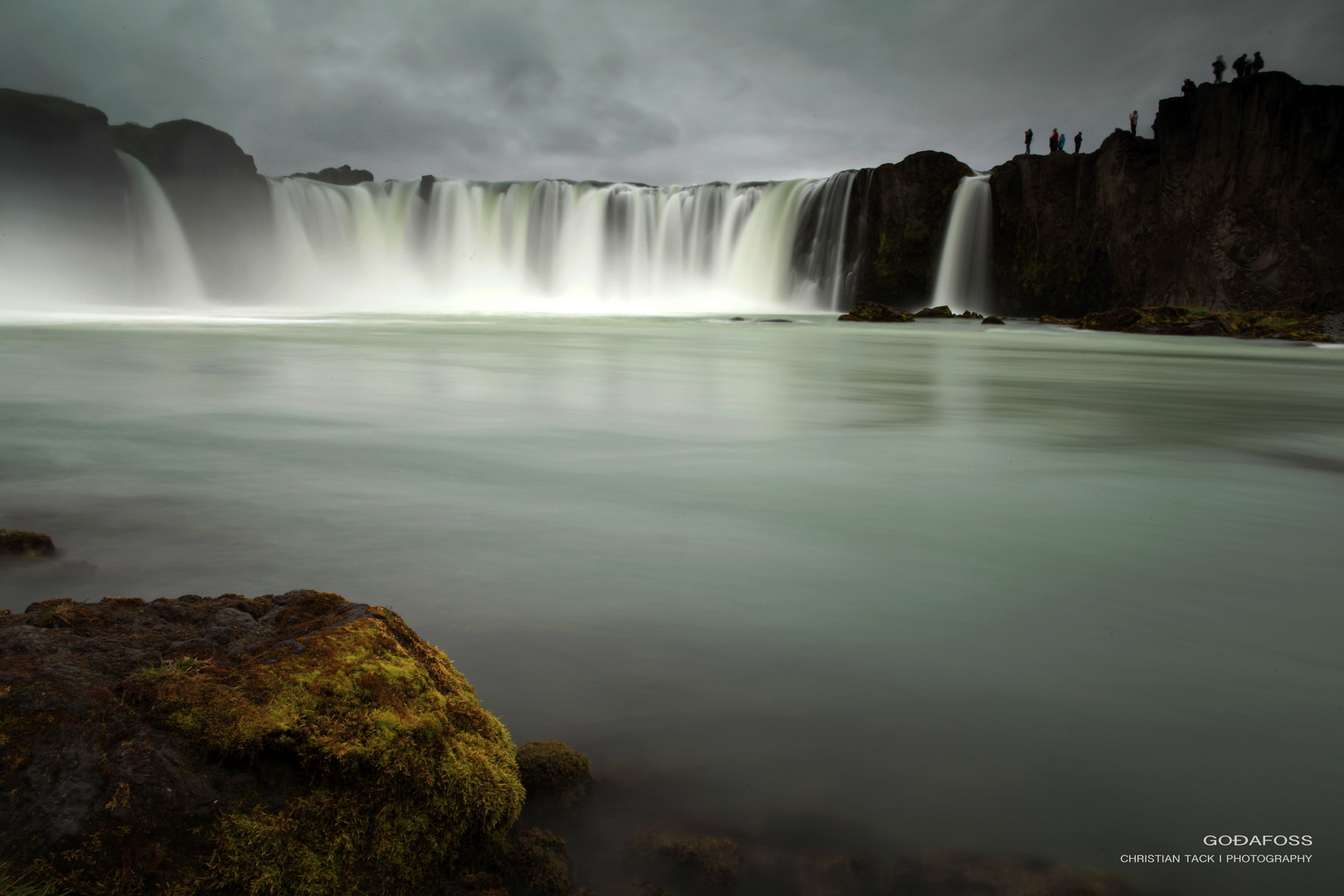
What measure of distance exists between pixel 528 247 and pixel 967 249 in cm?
2055

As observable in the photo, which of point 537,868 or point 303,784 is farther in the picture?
point 537,868

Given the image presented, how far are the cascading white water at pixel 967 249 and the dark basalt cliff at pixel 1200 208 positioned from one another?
33.2 inches

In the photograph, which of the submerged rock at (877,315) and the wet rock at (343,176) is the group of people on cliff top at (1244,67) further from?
the wet rock at (343,176)

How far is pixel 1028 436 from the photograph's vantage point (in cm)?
508

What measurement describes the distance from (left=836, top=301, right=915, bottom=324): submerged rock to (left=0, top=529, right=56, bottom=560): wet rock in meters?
24.3

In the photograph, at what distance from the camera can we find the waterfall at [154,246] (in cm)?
3441

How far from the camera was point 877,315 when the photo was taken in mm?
25453

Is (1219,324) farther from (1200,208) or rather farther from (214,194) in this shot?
(214,194)

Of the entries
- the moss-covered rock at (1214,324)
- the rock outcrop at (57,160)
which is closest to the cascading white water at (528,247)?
the rock outcrop at (57,160)

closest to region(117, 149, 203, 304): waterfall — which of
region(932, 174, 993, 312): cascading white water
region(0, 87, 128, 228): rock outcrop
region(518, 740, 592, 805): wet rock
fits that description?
region(0, 87, 128, 228): rock outcrop

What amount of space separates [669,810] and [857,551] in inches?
60.0

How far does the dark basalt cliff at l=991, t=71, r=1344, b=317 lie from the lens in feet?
71.8

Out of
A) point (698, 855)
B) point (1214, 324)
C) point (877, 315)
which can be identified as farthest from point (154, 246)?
point (698, 855)

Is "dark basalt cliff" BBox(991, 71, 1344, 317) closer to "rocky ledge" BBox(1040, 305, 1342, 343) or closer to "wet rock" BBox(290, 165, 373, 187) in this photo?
"rocky ledge" BBox(1040, 305, 1342, 343)
